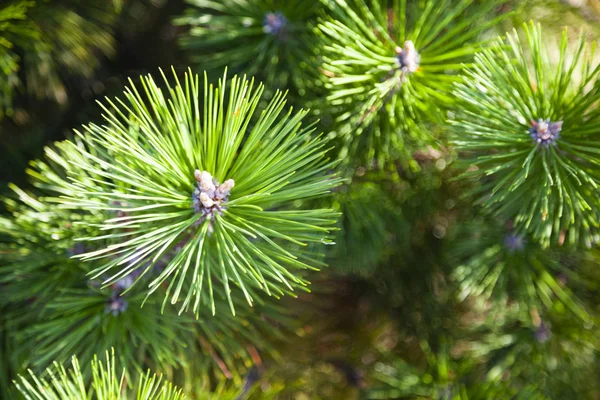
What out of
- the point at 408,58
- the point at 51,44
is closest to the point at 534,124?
the point at 408,58

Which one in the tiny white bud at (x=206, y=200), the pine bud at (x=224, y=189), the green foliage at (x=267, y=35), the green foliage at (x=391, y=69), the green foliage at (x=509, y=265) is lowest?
the tiny white bud at (x=206, y=200)

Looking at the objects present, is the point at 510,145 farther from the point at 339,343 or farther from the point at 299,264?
the point at 339,343

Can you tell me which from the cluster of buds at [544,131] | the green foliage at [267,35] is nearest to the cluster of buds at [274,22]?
the green foliage at [267,35]

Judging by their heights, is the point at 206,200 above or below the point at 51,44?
below

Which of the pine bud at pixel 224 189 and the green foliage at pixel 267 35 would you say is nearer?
the pine bud at pixel 224 189

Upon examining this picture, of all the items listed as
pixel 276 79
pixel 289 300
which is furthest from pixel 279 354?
pixel 276 79

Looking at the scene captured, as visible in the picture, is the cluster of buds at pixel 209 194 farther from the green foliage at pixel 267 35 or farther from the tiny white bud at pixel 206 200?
the green foliage at pixel 267 35

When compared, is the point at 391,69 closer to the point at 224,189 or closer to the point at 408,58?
the point at 408,58

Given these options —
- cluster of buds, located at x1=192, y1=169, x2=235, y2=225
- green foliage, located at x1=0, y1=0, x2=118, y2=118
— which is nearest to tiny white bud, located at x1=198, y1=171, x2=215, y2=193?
cluster of buds, located at x1=192, y1=169, x2=235, y2=225
